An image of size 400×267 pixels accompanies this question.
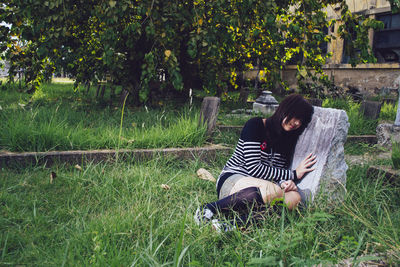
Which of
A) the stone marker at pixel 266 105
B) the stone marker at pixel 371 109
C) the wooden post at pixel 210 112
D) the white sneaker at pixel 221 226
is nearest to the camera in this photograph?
the white sneaker at pixel 221 226

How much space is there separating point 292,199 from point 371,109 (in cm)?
385

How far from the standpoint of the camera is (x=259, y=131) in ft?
8.85

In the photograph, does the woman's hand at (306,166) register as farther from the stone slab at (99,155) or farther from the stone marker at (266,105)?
the stone marker at (266,105)

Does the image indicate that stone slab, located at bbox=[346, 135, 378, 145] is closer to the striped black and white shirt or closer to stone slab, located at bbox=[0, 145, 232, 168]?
stone slab, located at bbox=[0, 145, 232, 168]

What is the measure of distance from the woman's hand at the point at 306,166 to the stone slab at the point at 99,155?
4.27 feet

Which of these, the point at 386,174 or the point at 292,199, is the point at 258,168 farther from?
the point at 386,174

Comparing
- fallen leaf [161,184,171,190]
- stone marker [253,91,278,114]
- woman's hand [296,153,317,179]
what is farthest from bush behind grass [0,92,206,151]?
stone marker [253,91,278,114]

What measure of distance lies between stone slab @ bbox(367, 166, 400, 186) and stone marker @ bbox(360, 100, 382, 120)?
2.68 m

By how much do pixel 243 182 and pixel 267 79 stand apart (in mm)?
3327

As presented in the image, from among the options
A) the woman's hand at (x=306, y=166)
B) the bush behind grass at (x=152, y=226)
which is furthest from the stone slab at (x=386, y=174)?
the woman's hand at (x=306, y=166)

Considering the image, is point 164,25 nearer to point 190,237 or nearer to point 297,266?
point 190,237

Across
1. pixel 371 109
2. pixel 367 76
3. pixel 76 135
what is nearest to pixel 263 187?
pixel 76 135

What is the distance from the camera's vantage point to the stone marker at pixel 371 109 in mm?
5371

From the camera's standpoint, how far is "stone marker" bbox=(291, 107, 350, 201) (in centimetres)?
248
